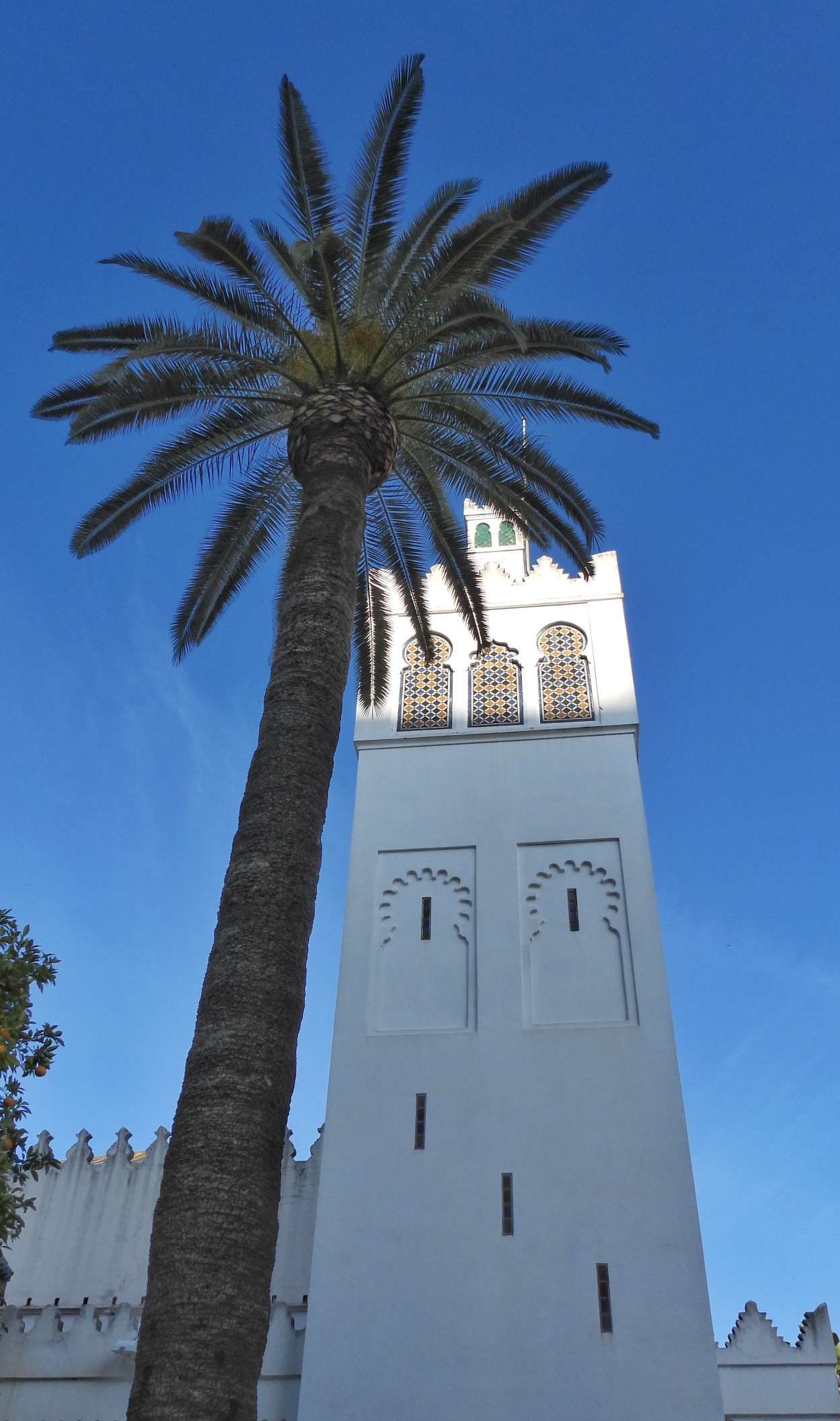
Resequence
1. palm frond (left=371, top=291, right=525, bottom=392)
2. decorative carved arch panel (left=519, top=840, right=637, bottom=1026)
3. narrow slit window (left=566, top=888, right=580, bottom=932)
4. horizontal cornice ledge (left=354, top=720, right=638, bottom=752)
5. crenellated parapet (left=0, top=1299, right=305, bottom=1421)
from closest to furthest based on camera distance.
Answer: palm frond (left=371, top=291, right=525, bottom=392)
crenellated parapet (left=0, top=1299, right=305, bottom=1421)
decorative carved arch panel (left=519, top=840, right=637, bottom=1026)
narrow slit window (left=566, top=888, right=580, bottom=932)
horizontal cornice ledge (left=354, top=720, right=638, bottom=752)

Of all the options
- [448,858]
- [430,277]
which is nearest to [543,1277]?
[448,858]

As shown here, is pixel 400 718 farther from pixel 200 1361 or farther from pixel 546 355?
pixel 200 1361

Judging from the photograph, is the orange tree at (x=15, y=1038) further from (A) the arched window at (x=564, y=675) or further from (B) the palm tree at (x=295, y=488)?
(A) the arched window at (x=564, y=675)

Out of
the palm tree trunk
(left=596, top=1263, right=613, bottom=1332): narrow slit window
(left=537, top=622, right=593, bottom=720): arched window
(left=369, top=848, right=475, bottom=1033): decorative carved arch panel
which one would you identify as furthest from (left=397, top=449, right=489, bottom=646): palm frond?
(left=596, top=1263, right=613, bottom=1332): narrow slit window

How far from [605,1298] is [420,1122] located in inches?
101

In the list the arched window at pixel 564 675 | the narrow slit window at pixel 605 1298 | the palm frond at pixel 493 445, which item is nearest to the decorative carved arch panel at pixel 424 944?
the arched window at pixel 564 675

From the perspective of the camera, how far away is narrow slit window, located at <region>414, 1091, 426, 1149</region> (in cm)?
1222

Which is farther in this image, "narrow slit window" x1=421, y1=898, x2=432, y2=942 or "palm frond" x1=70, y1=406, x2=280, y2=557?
"narrow slit window" x1=421, y1=898, x2=432, y2=942

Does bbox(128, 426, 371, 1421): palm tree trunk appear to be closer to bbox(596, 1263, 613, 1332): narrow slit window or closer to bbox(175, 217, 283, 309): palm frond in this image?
bbox(175, 217, 283, 309): palm frond

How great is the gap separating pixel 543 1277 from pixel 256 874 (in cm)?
725

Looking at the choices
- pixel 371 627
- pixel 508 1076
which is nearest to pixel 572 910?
pixel 508 1076

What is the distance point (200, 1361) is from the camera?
440 centimetres

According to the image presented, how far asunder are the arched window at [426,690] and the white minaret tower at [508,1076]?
4cm

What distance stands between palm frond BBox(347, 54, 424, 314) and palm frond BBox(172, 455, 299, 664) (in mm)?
1841
